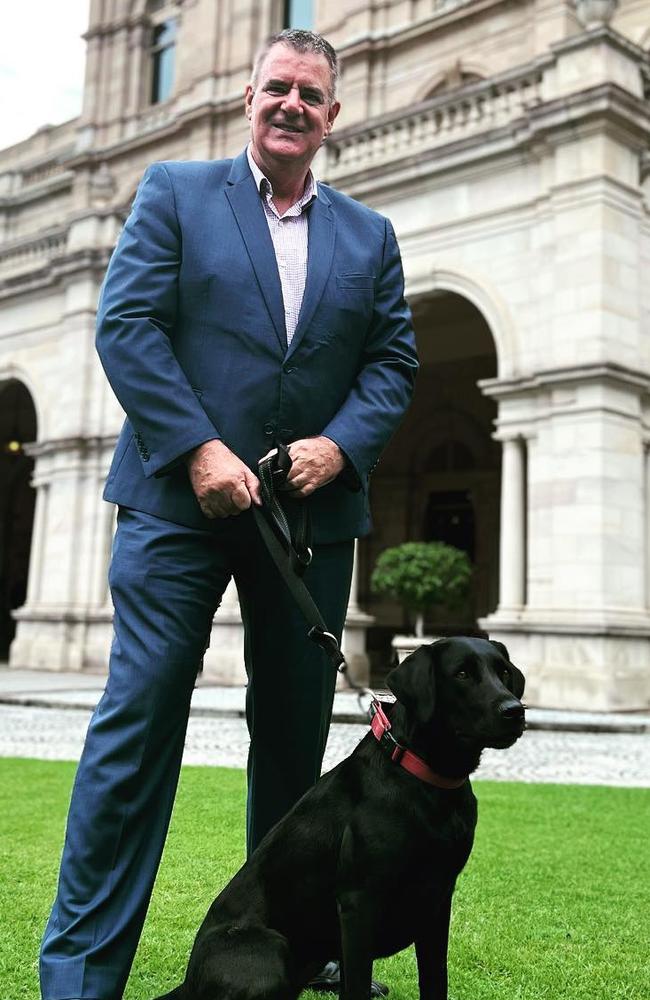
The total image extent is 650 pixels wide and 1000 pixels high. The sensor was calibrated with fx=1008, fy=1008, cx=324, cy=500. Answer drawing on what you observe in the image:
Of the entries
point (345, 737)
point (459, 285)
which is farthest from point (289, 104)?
point (459, 285)

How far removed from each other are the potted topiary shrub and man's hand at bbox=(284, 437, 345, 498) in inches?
488

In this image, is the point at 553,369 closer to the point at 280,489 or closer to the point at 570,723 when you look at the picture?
the point at 570,723

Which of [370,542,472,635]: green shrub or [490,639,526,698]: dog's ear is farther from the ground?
[370,542,472,635]: green shrub

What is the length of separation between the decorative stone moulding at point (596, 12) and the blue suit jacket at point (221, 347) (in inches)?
539

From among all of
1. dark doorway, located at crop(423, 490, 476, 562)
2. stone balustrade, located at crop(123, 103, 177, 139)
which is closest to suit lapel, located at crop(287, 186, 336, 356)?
dark doorway, located at crop(423, 490, 476, 562)

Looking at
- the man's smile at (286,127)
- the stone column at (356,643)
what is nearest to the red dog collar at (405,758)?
the man's smile at (286,127)

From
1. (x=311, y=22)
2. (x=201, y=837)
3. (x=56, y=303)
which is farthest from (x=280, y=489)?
(x=311, y=22)

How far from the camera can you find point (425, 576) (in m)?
15.0

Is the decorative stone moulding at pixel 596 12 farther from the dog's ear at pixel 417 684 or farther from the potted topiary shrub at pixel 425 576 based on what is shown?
the dog's ear at pixel 417 684

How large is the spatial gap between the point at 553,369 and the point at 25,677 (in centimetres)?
1134

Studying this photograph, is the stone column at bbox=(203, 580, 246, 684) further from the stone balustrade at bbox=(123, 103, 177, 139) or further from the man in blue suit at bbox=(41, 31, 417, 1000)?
the man in blue suit at bbox=(41, 31, 417, 1000)

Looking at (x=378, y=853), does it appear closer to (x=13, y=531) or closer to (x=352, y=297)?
(x=352, y=297)

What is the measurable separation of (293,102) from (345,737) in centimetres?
797

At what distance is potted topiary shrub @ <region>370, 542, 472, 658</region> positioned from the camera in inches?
593
